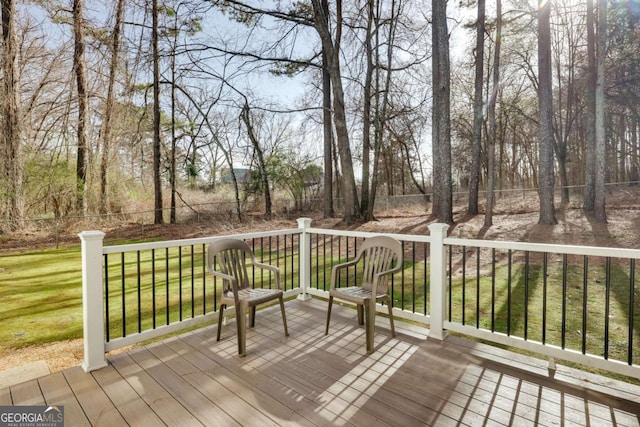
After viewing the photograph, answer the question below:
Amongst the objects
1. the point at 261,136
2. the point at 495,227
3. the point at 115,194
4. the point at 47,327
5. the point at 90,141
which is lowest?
the point at 47,327

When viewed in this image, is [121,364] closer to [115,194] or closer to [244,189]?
[115,194]

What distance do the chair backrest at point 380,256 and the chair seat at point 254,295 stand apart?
0.84 metres

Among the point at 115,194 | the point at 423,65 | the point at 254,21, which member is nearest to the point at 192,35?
the point at 254,21

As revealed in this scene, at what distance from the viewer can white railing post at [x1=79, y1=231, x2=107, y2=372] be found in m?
2.33

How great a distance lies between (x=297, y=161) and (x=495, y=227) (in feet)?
28.8

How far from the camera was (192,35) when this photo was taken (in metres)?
7.17

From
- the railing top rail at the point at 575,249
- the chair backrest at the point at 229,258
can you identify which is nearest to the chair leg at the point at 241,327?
the chair backrest at the point at 229,258

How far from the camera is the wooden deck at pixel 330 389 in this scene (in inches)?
73.0

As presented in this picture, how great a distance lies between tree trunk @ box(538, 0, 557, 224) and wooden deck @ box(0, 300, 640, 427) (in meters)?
6.73

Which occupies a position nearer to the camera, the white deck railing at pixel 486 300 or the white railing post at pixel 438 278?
the white deck railing at pixel 486 300

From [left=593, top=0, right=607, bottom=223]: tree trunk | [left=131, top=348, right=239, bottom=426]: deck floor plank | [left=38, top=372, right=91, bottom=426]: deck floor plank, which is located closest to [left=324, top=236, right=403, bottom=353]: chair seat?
[left=131, top=348, right=239, bottom=426]: deck floor plank

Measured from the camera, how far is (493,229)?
7824mm

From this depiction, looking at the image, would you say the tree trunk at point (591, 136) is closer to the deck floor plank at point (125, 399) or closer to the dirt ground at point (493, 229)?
the dirt ground at point (493, 229)

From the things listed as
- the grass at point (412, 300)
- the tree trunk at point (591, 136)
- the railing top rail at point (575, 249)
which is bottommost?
the grass at point (412, 300)
